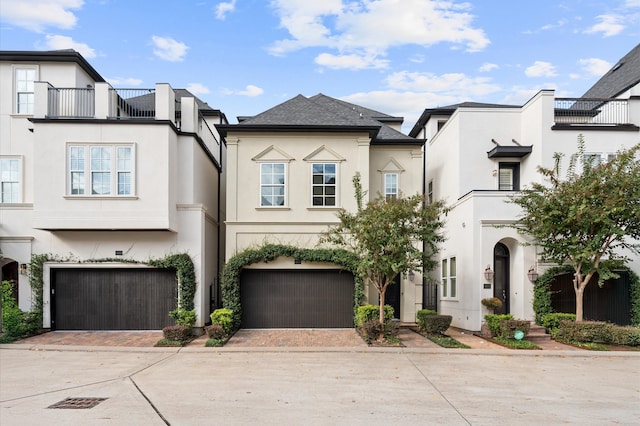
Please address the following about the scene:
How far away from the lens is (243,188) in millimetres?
16797

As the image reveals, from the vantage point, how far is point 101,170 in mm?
14758


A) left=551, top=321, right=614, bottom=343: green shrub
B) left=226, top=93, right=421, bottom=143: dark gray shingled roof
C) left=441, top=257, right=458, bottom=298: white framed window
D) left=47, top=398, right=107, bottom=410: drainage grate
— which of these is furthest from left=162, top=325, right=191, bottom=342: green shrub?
left=551, top=321, right=614, bottom=343: green shrub

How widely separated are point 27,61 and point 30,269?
730 centimetres

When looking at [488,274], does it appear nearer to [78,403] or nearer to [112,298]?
[78,403]

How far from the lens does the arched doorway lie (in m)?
16.2

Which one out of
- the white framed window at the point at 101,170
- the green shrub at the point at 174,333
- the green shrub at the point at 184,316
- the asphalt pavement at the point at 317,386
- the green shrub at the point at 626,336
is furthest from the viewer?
the white framed window at the point at 101,170

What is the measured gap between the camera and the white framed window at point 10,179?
16047mm

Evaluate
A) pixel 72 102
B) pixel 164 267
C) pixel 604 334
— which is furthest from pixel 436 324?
pixel 72 102

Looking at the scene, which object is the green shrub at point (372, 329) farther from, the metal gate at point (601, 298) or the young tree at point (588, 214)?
the metal gate at point (601, 298)

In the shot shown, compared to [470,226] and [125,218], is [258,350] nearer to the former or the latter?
[125,218]

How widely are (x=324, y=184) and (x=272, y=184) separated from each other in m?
1.88

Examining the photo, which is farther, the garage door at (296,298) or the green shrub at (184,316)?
the garage door at (296,298)

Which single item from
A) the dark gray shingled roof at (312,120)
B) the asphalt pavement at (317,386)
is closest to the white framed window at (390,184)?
the dark gray shingled roof at (312,120)

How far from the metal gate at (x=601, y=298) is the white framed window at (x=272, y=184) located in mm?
9848
